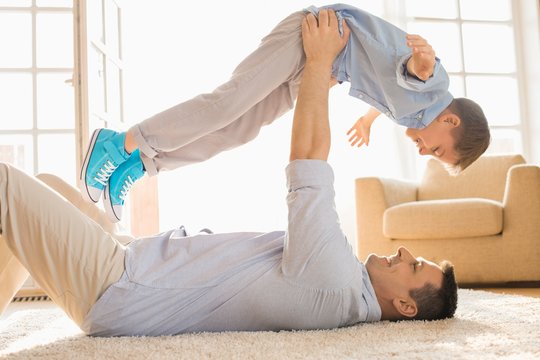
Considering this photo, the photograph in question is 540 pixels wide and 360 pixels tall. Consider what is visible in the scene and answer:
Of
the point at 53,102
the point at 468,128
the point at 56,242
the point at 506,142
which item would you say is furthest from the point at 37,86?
the point at 506,142

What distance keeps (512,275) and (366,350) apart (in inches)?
99.3

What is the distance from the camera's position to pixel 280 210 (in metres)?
4.92

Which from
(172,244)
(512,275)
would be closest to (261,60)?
(172,244)

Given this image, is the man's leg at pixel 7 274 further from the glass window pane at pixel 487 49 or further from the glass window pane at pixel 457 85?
the glass window pane at pixel 487 49

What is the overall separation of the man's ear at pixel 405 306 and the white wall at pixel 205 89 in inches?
122

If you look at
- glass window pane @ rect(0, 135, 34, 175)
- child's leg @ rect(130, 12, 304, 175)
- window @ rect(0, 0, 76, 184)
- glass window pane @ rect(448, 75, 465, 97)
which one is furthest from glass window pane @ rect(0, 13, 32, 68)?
glass window pane @ rect(448, 75, 465, 97)

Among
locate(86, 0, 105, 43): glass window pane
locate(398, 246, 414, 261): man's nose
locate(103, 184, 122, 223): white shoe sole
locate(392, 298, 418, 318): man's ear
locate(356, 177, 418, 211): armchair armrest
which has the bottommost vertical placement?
locate(392, 298, 418, 318): man's ear

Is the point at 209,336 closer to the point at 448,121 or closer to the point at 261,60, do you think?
the point at 261,60

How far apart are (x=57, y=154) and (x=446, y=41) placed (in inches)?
139

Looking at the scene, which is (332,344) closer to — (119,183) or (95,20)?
(119,183)

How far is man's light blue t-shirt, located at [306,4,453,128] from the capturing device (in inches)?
76.9

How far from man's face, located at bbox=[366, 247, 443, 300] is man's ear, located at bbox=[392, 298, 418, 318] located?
15 mm

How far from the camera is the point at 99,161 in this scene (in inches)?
78.0

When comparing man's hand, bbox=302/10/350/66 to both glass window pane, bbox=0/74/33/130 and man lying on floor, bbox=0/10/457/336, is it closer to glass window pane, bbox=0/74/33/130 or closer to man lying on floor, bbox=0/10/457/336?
man lying on floor, bbox=0/10/457/336
